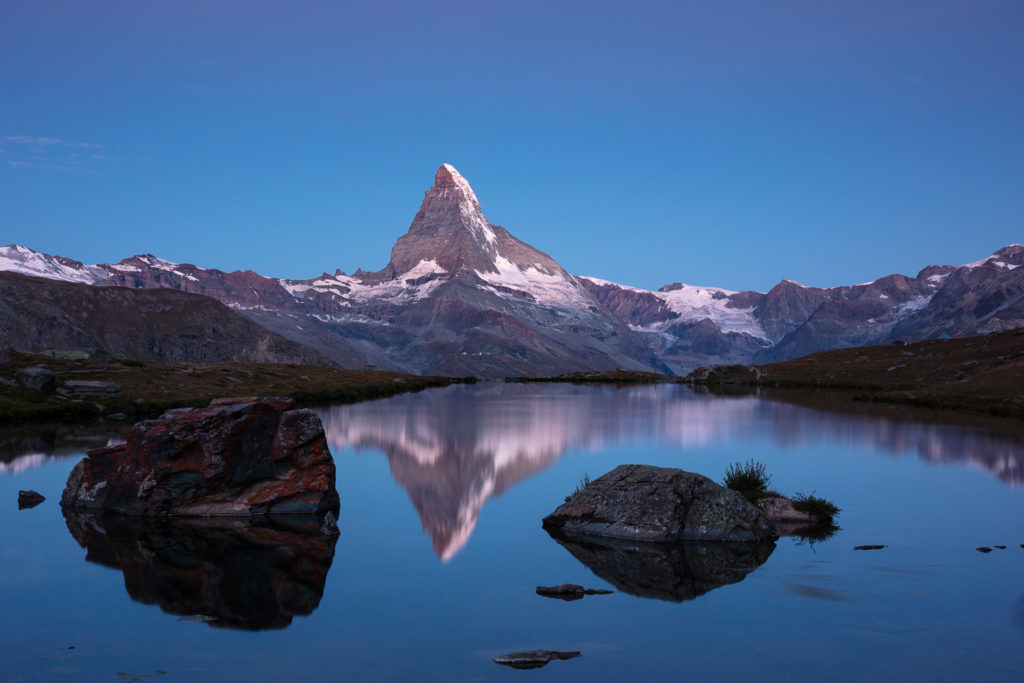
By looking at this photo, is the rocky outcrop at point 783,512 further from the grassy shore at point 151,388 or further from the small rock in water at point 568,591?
the grassy shore at point 151,388

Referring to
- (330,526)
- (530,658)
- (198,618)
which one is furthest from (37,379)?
(530,658)

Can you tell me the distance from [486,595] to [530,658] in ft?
16.5

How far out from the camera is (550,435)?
219ft

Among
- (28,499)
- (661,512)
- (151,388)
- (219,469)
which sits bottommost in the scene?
(28,499)

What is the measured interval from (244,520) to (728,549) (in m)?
17.3

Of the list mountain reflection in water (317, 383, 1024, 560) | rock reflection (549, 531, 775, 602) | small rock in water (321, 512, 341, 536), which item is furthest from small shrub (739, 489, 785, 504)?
small rock in water (321, 512, 341, 536)

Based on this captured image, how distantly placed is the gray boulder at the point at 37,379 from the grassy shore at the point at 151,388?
90 centimetres

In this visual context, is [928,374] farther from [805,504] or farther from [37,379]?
[37,379]

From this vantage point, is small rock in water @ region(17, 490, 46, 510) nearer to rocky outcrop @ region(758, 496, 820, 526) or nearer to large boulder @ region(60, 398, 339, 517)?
large boulder @ region(60, 398, 339, 517)

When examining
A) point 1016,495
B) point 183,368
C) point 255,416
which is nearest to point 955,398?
point 1016,495

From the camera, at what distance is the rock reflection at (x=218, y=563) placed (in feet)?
68.6

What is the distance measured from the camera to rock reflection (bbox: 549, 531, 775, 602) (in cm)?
2255

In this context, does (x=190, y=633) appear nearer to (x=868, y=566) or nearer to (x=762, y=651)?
(x=762, y=651)

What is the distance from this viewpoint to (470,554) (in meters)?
26.7
